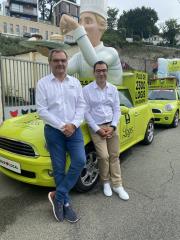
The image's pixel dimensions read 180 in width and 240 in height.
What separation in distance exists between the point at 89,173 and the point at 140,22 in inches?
3332

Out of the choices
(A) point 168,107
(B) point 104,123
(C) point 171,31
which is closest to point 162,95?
(A) point 168,107

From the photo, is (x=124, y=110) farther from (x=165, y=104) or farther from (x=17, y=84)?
(x=165, y=104)

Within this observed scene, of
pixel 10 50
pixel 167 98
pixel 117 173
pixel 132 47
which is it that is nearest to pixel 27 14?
pixel 132 47

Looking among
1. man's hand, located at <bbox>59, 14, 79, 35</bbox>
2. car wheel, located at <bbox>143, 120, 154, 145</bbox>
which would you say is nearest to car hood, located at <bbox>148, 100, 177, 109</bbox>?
car wheel, located at <bbox>143, 120, 154, 145</bbox>

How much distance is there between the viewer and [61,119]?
9.98ft

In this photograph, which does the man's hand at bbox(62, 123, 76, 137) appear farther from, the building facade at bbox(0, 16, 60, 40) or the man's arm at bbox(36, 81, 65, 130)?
the building facade at bbox(0, 16, 60, 40)

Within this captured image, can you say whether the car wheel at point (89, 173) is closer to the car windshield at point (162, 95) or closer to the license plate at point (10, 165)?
the license plate at point (10, 165)

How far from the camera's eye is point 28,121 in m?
4.26

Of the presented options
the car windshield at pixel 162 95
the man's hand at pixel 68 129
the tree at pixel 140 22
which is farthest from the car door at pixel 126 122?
the tree at pixel 140 22

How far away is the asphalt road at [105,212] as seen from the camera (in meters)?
2.96

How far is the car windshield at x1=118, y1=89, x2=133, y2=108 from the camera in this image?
5211mm

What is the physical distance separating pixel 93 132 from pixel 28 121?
1102 mm

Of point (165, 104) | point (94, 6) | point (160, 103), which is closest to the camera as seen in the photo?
point (94, 6)

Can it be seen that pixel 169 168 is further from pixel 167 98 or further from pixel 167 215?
pixel 167 98
